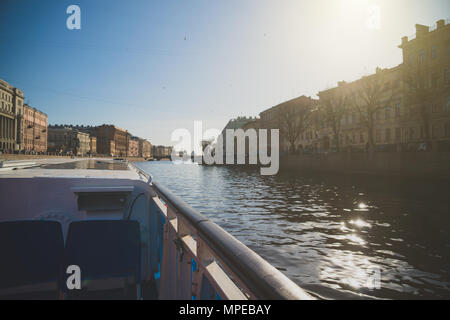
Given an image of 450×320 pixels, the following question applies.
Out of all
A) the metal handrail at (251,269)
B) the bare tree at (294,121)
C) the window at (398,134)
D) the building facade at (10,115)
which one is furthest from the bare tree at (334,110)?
the building facade at (10,115)

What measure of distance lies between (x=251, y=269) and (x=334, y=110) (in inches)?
2400

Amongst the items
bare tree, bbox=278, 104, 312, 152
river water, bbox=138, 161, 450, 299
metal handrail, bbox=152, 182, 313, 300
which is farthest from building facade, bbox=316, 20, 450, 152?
metal handrail, bbox=152, 182, 313, 300

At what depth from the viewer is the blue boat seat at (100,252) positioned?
9.73 feet

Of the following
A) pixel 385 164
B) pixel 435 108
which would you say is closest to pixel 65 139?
pixel 385 164

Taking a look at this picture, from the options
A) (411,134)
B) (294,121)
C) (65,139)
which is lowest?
(411,134)

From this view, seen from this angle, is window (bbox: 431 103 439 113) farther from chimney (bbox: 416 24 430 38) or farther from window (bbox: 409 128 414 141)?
chimney (bbox: 416 24 430 38)

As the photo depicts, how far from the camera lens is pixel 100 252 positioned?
3043mm

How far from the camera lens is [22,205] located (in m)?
3.91

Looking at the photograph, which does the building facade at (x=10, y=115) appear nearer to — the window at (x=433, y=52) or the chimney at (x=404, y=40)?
the chimney at (x=404, y=40)

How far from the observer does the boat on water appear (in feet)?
5.05

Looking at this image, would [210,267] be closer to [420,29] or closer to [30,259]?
[30,259]

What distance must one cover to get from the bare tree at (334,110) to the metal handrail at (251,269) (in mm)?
46463
